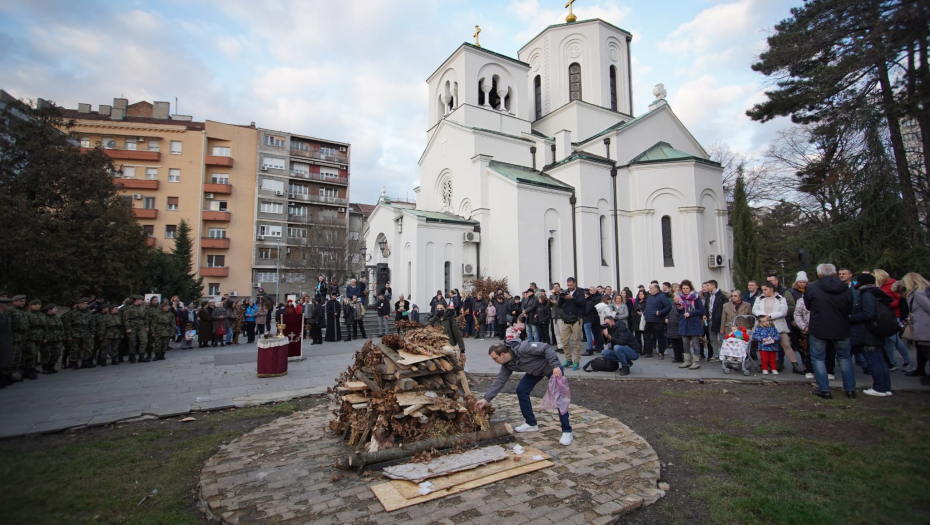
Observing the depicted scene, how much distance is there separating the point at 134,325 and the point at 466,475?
36.0ft

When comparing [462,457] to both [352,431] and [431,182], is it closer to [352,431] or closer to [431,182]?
[352,431]

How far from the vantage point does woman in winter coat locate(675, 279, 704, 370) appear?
8516 millimetres

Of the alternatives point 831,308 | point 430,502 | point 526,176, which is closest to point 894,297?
point 831,308

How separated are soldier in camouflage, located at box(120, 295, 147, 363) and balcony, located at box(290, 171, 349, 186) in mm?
35723

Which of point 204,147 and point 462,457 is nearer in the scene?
point 462,457

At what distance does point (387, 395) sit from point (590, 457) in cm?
210

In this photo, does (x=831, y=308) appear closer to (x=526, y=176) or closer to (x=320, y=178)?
(x=526, y=176)

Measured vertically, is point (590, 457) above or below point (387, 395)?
below

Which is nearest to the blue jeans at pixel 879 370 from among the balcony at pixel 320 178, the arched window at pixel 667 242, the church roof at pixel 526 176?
the church roof at pixel 526 176

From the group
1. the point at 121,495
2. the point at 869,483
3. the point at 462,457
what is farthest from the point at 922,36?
the point at 121,495

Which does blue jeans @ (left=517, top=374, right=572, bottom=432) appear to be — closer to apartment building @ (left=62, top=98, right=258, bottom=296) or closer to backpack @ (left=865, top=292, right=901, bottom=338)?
backpack @ (left=865, top=292, right=901, bottom=338)

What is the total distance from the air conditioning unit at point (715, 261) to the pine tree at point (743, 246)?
3.32 feet

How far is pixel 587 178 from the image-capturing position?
21.1 metres

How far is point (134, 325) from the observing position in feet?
34.8
